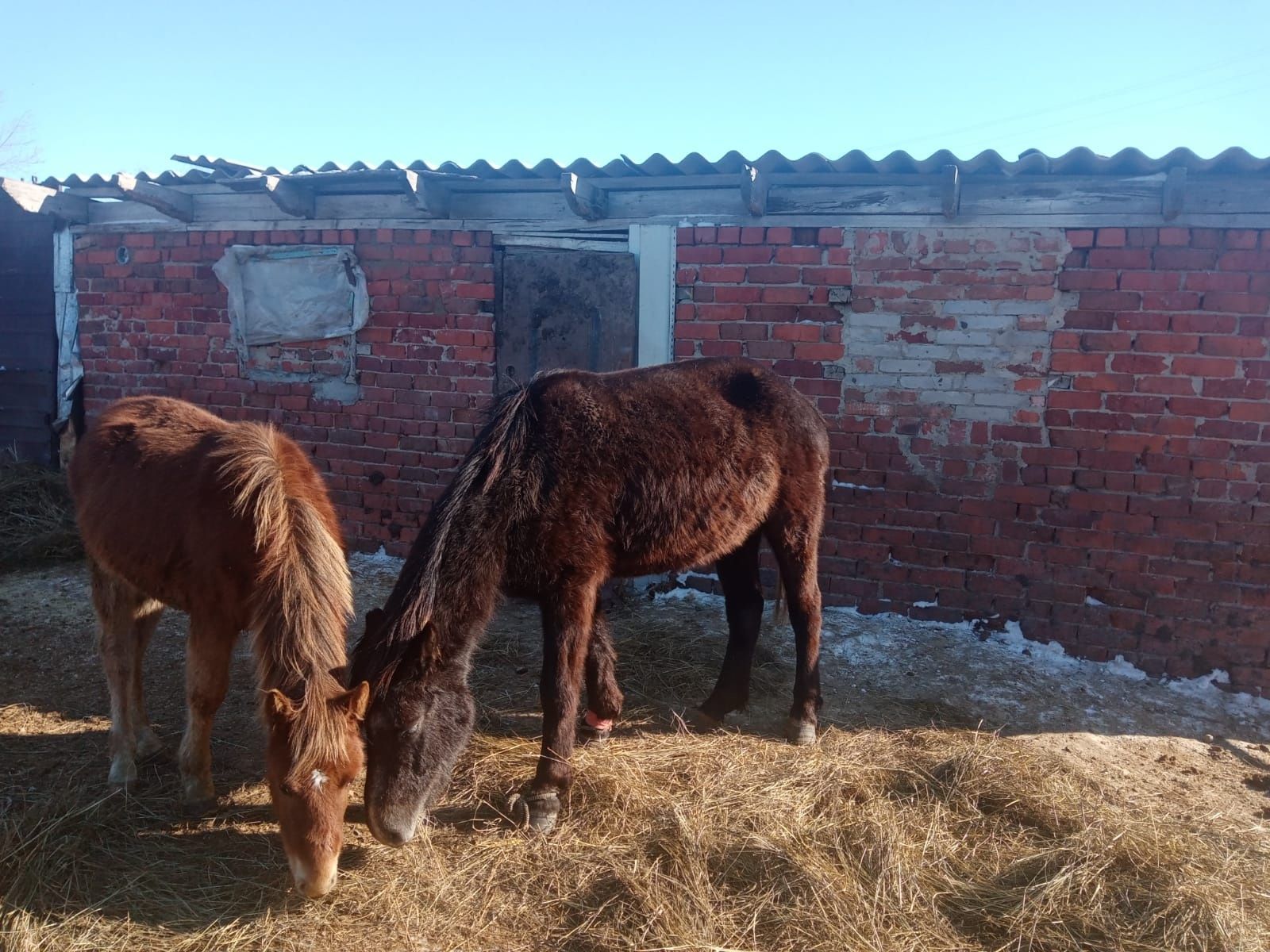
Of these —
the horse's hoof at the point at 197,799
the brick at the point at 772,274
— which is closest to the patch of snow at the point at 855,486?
the brick at the point at 772,274

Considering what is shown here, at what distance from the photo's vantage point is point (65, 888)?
2812mm

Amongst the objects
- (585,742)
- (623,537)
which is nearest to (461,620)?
(623,537)

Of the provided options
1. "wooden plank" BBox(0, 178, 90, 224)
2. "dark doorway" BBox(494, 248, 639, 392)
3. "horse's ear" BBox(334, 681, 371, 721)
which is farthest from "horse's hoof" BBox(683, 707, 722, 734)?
"wooden plank" BBox(0, 178, 90, 224)

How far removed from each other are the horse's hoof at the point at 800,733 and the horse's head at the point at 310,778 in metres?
2.23

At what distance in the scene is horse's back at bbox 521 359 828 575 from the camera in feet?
11.7

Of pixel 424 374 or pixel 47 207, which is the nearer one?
pixel 424 374

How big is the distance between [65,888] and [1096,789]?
159 inches

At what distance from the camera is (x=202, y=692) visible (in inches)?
124

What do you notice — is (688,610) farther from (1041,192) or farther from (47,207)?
(47,207)

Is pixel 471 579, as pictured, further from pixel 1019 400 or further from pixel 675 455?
A: pixel 1019 400

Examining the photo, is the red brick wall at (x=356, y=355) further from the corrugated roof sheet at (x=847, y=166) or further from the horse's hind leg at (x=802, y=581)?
the horse's hind leg at (x=802, y=581)

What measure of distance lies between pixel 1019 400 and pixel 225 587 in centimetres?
451

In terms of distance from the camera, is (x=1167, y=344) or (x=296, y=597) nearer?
(x=296, y=597)

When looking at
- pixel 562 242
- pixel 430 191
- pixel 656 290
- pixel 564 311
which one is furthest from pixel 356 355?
pixel 656 290
